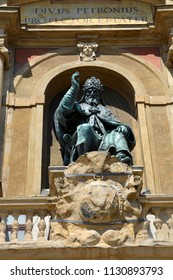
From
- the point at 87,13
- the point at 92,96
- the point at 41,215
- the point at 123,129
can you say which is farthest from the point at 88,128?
the point at 87,13

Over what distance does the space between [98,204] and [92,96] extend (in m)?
2.53

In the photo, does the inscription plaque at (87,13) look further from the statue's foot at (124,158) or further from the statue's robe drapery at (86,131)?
the statue's foot at (124,158)

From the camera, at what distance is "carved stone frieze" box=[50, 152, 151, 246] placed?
200 inches

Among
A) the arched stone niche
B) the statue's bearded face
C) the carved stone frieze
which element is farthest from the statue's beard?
the carved stone frieze

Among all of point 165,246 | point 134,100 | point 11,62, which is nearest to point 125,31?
point 134,100

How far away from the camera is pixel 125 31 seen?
988cm

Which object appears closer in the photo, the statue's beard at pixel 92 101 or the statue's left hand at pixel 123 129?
the statue's left hand at pixel 123 129

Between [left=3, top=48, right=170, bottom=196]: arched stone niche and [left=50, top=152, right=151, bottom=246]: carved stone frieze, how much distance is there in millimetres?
2257

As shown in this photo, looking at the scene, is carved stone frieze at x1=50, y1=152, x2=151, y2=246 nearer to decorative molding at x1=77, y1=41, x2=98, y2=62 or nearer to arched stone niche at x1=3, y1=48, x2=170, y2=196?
arched stone niche at x1=3, y1=48, x2=170, y2=196

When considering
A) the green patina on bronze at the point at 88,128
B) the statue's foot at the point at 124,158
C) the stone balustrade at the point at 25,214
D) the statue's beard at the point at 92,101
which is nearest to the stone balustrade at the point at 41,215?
the stone balustrade at the point at 25,214

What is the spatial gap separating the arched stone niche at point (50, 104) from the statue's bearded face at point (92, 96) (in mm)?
1378

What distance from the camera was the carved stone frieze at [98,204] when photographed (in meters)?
5.08

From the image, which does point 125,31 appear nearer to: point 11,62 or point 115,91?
point 115,91

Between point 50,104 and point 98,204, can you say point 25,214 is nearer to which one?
point 98,204
